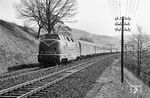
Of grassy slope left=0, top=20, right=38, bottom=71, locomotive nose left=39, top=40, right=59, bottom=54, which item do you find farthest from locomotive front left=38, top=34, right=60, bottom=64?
grassy slope left=0, top=20, right=38, bottom=71

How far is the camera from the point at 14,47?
89.9 feet

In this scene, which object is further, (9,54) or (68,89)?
(9,54)

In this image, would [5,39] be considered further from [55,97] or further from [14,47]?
[55,97]

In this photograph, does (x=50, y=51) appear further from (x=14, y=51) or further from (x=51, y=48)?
(x=14, y=51)

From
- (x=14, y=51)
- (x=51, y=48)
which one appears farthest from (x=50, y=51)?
(x=14, y=51)

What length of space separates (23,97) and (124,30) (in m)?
14.9

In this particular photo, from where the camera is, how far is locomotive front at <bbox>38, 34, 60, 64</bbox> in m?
23.2

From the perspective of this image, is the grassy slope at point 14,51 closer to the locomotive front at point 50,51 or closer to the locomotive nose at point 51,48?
the locomotive front at point 50,51

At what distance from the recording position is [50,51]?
23391 millimetres

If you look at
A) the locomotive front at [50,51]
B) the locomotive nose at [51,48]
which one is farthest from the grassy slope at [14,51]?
the locomotive nose at [51,48]

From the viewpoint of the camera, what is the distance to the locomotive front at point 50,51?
23156 millimetres

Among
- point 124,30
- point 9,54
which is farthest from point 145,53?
point 9,54

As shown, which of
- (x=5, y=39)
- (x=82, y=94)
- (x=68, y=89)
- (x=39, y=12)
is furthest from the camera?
(x=39, y=12)

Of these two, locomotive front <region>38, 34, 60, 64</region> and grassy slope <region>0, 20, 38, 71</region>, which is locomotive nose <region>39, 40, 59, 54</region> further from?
grassy slope <region>0, 20, 38, 71</region>
